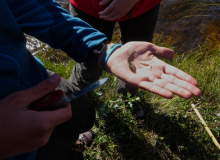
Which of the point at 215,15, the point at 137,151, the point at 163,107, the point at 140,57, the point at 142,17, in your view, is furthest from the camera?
the point at 215,15

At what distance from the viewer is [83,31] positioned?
145 cm

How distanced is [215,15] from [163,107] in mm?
3270

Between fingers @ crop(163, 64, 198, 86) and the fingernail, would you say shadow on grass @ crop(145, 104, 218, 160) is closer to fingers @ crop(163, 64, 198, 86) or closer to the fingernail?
fingers @ crop(163, 64, 198, 86)

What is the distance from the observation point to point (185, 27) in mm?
4215

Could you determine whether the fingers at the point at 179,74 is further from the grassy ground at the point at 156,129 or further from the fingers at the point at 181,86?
the grassy ground at the point at 156,129

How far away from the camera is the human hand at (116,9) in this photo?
172 cm

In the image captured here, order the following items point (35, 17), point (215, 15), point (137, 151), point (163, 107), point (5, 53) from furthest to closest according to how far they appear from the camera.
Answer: point (215, 15) → point (163, 107) → point (137, 151) → point (35, 17) → point (5, 53)

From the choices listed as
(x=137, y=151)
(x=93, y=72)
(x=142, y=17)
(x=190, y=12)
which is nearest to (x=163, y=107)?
(x=137, y=151)

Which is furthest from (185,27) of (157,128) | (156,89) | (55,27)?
(55,27)

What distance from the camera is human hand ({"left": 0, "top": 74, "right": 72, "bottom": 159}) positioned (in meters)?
0.89

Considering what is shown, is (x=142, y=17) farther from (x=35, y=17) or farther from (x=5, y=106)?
(x=5, y=106)

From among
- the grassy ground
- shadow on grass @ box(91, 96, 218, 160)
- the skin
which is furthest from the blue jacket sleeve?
shadow on grass @ box(91, 96, 218, 160)

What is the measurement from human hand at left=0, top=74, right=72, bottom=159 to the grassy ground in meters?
Result: 1.19

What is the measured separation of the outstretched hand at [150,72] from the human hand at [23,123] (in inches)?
24.9
